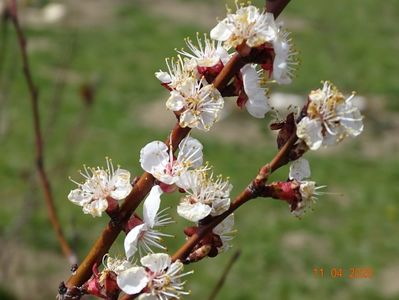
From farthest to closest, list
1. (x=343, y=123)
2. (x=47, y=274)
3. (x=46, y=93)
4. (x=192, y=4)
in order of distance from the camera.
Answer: (x=192, y=4)
(x=46, y=93)
(x=47, y=274)
(x=343, y=123)

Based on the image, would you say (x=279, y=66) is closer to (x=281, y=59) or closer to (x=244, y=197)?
(x=281, y=59)

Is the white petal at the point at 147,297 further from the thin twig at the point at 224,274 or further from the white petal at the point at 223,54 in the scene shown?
the thin twig at the point at 224,274

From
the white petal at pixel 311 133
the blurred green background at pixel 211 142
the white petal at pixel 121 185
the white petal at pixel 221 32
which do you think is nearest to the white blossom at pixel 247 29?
the white petal at pixel 221 32

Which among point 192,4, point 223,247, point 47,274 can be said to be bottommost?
point 192,4

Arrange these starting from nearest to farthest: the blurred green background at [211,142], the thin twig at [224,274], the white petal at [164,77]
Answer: the white petal at [164,77], the thin twig at [224,274], the blurred green background at [211,142]

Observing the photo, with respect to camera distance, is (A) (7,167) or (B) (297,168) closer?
(B) (297,168)

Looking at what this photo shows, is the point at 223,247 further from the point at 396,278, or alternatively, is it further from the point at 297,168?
the point at 396,278

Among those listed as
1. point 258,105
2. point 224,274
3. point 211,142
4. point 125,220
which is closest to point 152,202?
point 125,220

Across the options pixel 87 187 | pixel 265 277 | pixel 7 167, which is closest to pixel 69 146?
pixel 7 167
